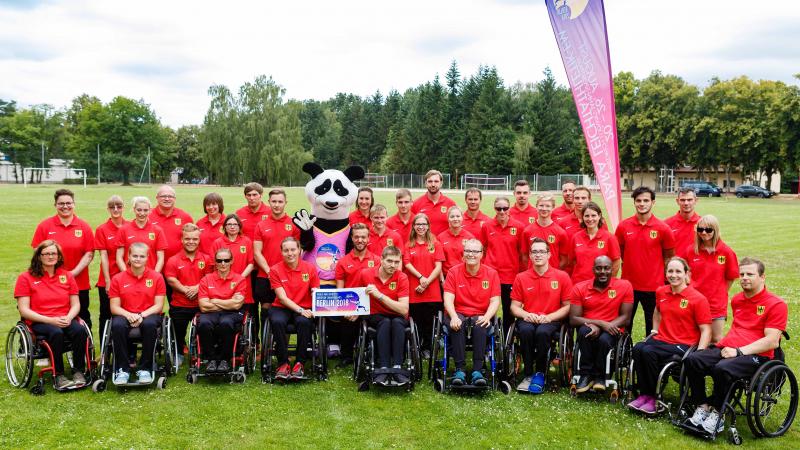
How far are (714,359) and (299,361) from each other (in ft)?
11.1

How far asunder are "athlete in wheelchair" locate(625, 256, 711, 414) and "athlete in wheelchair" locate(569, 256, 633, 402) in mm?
188

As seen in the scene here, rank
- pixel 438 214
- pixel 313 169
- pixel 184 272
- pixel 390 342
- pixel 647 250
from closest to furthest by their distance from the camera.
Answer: pixel 390 342 → pixel 647 250 → pixel 184 272 → pixel 438 214 → pixel 313 169

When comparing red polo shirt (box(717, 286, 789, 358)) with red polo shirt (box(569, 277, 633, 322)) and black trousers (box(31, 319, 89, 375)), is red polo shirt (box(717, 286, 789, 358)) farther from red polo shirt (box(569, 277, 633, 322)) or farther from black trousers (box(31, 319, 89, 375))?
black trousers (box(31, 319, 89, 375))

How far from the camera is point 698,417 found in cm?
427

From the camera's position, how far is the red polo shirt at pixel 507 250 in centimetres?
603

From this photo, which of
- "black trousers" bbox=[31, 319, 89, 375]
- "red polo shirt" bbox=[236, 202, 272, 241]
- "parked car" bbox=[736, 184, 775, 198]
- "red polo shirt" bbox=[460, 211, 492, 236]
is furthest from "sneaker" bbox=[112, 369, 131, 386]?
"parked car" bbox=[736, 184, 775, 198]

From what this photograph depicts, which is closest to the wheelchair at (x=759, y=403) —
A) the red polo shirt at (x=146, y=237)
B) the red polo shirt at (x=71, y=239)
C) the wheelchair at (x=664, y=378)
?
the wheelchair at (x=664, y=378)

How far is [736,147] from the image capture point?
44.5 meters

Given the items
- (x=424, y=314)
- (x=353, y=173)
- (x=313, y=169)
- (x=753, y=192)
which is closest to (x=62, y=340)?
(x=313, y=169)

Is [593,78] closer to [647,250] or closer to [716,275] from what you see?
[647,250]

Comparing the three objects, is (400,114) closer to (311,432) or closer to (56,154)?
(56,154)

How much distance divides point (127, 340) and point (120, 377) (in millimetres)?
310

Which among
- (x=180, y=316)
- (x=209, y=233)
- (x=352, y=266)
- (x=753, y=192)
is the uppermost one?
(x=753, y=192)

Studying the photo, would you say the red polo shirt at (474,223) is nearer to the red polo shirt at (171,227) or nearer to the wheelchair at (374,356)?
the wheelchair at (374,356)
